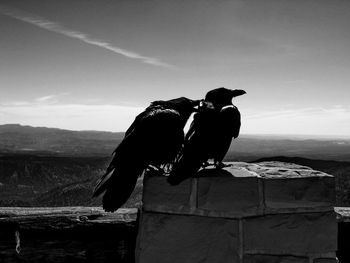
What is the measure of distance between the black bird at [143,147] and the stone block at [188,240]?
0.33 metres

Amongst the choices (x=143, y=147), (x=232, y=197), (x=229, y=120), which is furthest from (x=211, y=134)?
(x=232, y=197)

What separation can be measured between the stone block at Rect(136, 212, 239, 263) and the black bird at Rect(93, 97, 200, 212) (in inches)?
12.8

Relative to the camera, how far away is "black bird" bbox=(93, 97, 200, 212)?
221cm

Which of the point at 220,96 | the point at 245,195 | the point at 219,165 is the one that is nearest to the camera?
the point at 245,195

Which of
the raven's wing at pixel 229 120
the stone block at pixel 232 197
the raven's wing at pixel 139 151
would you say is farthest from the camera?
the raven's wing at pixel 229 120

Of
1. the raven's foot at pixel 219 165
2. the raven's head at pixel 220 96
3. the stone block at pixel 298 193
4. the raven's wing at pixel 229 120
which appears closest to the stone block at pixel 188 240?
the stone block at pixel 298 193

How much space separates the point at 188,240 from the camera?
194cm

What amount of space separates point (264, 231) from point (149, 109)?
122cm

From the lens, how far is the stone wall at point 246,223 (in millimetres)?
1923

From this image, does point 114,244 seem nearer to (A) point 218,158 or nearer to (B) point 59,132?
(A) point 218,158

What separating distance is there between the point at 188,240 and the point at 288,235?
0.54 metres

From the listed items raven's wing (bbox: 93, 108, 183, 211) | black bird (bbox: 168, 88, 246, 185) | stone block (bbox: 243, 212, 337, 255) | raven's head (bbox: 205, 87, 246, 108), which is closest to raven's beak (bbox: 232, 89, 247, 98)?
raven's head (bbox: 205, 87, 246, 108)

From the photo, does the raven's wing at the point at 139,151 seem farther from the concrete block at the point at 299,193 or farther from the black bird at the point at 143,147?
the concrete block at the point at 299,193

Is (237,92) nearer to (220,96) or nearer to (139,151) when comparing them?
(220,96)
